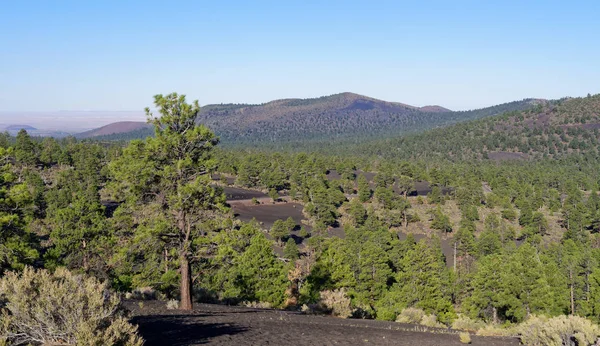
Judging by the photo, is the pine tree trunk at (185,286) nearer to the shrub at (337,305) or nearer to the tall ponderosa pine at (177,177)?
the tall ponderosa pine at (177,177)

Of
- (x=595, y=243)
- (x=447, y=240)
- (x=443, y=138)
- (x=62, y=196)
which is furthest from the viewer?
(x=443, y=138)

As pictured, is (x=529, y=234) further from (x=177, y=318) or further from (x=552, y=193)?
(x=177, y=318)

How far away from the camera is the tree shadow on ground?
30.9 feet

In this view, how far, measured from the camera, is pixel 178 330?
34.7 ft

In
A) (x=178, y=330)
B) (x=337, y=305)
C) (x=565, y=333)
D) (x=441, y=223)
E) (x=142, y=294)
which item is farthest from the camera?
(x=441, y=223)

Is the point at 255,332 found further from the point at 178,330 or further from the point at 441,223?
the point at 441,223

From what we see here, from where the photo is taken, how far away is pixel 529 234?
61750 mm

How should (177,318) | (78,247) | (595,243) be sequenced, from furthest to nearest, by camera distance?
(595,243), (78,247), (177,318)

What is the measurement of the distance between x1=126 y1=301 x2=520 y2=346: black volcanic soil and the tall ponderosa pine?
8.04ft

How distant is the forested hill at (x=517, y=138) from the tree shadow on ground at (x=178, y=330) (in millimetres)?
156126

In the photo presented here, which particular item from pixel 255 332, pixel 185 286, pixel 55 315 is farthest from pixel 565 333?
pixel 185 286

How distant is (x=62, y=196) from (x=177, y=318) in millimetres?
44810

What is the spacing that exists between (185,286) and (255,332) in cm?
509

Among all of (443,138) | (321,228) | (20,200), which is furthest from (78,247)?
(443,138)
